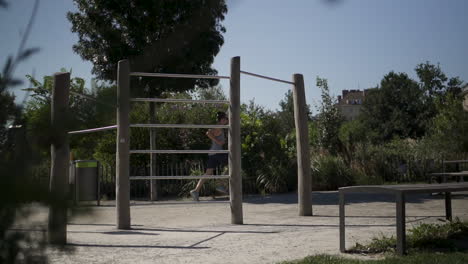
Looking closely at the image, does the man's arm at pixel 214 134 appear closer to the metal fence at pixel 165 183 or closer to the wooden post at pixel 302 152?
the wooden post at pixel 302 152

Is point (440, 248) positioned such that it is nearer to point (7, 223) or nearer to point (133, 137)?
point (7, 223)

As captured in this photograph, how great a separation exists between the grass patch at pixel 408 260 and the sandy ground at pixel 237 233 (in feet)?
0.98

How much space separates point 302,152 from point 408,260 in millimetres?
3600

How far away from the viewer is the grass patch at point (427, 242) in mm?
4152

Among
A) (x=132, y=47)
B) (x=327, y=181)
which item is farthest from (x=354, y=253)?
(x=327, y=181)

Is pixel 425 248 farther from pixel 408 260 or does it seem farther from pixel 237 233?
pixel 237 233

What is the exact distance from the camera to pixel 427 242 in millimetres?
4363

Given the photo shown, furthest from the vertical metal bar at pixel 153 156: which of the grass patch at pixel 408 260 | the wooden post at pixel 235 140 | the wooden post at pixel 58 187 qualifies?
the wooden post at pixel 58 187

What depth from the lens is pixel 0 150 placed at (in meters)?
1.01

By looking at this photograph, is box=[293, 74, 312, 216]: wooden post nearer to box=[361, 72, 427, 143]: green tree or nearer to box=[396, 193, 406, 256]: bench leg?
box=[396, 193, 406, 256]: bench leg

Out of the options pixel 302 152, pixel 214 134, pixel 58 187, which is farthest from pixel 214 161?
pixel 58 187

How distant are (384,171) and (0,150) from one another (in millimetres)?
14883

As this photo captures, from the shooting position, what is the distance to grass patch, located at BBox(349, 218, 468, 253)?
415 centimetres

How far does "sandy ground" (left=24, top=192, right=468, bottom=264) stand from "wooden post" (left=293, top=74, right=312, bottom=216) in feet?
0.89
